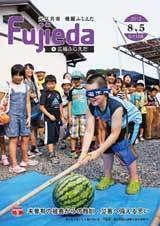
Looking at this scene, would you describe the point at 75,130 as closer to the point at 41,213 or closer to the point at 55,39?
the point at 55,39

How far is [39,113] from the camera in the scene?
6078 millimetres

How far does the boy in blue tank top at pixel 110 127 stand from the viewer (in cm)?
356

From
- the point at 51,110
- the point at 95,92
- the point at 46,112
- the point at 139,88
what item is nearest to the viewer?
the point at 95,92

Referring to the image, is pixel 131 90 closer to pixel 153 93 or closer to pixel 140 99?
pixel 140 99

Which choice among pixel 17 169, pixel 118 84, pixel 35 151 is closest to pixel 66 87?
pixel 118 84

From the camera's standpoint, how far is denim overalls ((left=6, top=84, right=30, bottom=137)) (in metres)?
5.00

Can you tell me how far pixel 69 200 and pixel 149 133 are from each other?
5.45 m

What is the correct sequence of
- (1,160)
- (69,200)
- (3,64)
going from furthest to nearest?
(3,64) < (1,160) < (69,200)

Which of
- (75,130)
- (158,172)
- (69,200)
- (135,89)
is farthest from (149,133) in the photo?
(69,200)

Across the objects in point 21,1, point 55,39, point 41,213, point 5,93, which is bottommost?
point 41,213

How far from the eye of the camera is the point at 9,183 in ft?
13.9

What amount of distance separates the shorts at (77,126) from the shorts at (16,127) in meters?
0.95

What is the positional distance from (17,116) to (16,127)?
0.14 metres

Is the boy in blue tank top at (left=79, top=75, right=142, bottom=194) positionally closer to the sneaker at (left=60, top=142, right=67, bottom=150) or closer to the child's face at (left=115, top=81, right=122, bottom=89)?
the child's face at (left=115, top=81, right=122, bottom=89)
